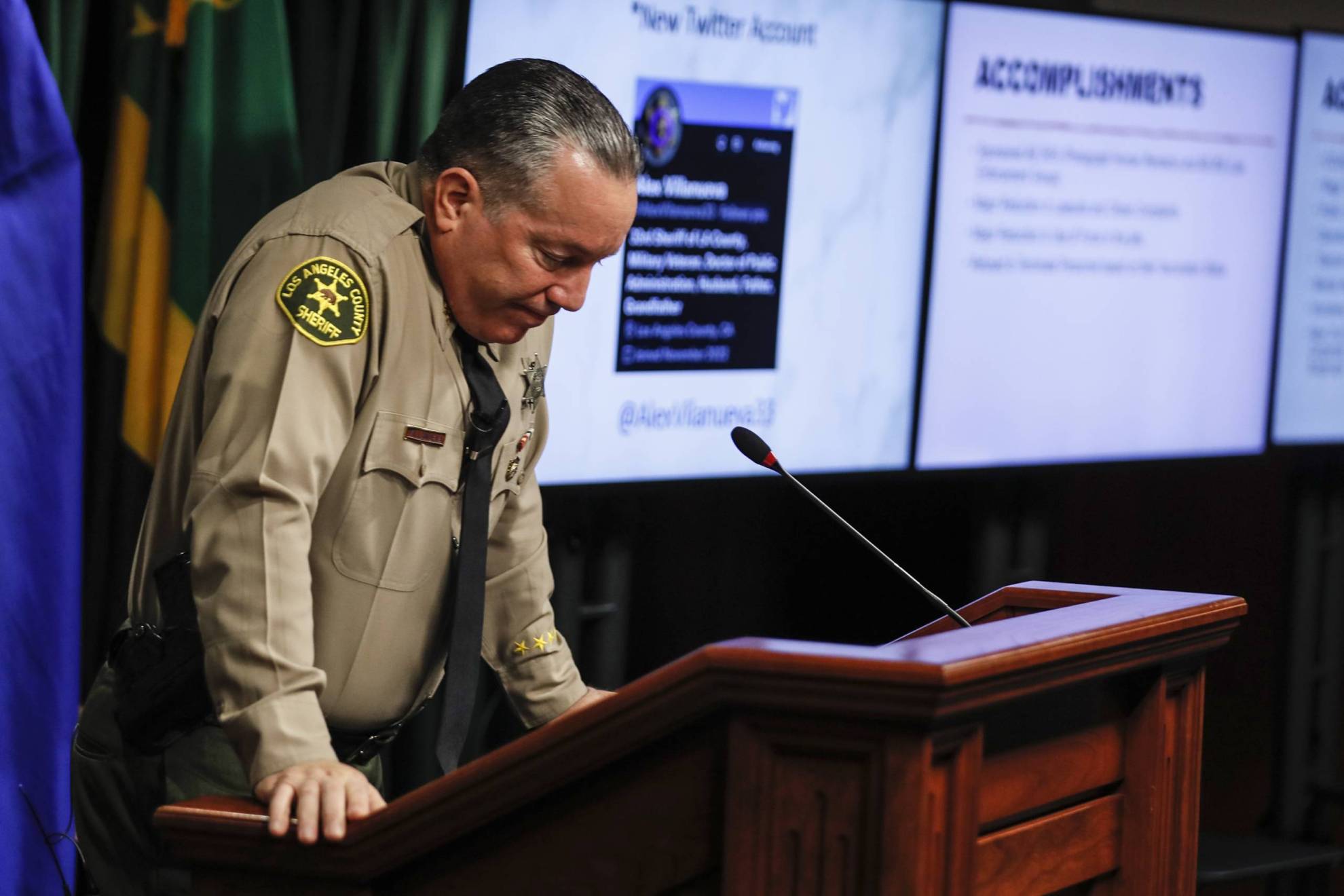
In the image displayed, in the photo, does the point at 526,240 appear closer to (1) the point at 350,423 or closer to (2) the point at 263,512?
(1) the point at 350,423

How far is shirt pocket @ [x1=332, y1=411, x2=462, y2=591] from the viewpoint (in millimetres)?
1633

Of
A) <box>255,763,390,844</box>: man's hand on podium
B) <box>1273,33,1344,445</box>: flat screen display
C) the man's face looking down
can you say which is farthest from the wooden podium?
<box>1273,33,1344,445</box>: flat screen display

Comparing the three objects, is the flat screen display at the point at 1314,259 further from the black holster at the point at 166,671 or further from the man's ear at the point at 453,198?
the black holster at the point at 166,671

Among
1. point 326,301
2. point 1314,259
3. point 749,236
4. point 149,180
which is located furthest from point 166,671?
point 1314,259

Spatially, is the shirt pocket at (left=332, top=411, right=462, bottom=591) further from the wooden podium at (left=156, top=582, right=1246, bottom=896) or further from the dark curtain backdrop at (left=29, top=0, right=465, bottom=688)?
the dark curtain backdrop at (left=29, top=0, right=465, bottom=688)

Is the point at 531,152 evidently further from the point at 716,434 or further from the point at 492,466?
the point at 716,434

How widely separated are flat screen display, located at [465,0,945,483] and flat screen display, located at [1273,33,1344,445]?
1.05 meters

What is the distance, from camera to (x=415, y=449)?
5.41 feet

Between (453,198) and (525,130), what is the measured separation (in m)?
0.11

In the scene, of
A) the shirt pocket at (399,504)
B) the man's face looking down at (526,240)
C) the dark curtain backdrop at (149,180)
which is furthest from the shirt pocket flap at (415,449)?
the dark curtain backdrop at (149,180)

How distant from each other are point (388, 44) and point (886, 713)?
1.78 metres

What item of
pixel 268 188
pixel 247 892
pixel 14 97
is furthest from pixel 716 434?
pixel 247 892

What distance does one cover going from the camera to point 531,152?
5.31ft

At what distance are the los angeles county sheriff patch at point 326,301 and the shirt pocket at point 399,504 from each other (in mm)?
103
